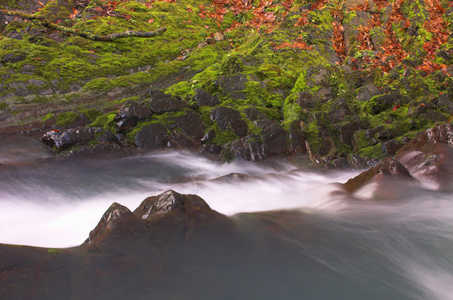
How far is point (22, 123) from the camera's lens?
756 cm

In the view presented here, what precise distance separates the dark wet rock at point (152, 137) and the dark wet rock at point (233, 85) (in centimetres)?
201

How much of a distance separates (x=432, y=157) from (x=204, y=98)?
16.1 feet

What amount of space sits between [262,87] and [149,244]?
264 inches

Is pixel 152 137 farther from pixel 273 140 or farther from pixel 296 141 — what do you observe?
pixel 296 141

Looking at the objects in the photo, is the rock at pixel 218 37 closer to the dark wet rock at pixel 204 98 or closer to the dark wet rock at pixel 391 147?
the dark wet rock at pixel 204 98

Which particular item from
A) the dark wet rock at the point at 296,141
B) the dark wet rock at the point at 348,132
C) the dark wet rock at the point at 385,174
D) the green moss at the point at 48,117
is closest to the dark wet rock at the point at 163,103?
the green moss at the point at 48,117

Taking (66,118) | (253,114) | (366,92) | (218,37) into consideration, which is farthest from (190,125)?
(218,37)

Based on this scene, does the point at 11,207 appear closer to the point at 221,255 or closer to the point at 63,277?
the point at 63,277

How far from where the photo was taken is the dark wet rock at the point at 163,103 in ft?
24.5

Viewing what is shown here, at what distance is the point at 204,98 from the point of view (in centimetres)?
805

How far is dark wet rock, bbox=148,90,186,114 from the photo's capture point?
748cm

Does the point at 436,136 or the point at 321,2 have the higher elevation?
the point at 321,2

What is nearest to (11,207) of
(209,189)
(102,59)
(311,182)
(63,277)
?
(209,189)

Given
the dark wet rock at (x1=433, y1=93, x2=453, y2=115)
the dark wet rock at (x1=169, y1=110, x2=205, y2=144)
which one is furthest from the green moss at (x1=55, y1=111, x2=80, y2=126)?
the dark wet rock at (x1=433, y1=93, x2=453, y2=115)
